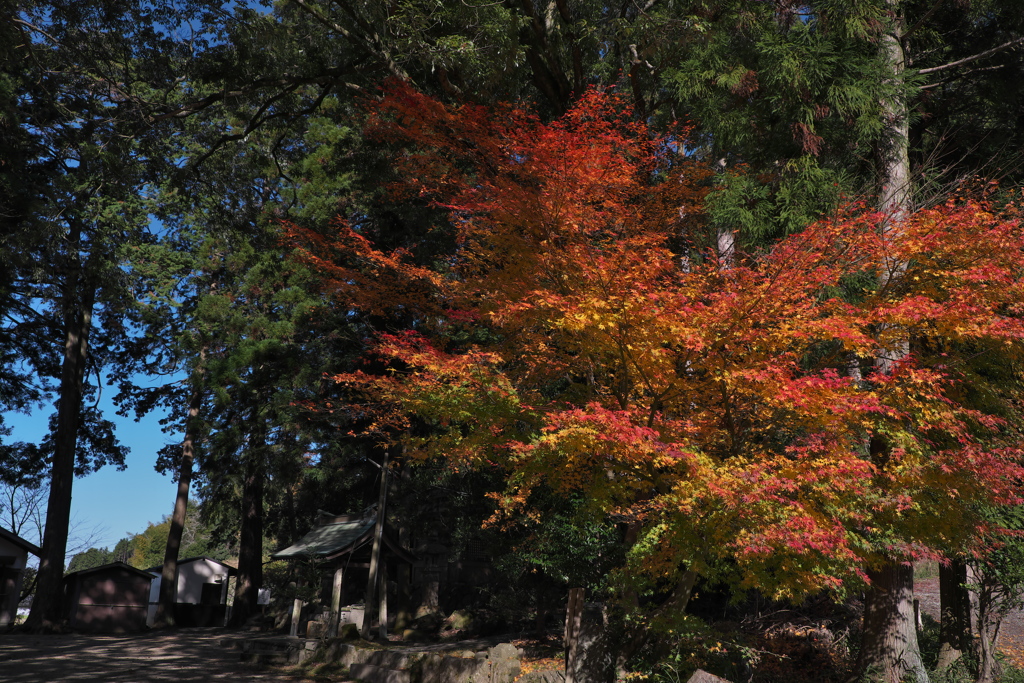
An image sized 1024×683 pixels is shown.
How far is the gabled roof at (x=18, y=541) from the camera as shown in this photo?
25.7m

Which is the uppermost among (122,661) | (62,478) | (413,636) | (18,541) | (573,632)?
→ (62,478)

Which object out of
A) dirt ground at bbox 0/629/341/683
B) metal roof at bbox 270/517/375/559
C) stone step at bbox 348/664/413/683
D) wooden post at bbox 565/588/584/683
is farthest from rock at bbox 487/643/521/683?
metal roof at bbox 270/517/375/559

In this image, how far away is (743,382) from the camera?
8938mm

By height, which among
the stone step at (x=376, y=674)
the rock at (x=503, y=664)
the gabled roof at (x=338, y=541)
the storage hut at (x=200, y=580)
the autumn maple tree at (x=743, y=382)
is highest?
the autumn maple tree at (x=743, y=382)

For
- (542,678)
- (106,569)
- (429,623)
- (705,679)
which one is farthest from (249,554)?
(705,679)

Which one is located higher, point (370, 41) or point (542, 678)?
point (370, 41)

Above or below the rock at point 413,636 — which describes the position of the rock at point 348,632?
above

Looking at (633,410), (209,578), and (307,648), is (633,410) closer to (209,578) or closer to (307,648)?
(307,648)

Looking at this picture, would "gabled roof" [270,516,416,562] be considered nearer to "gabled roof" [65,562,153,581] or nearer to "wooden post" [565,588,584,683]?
"gabled roof" [65,562,153,581]

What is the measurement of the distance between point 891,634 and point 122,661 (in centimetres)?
1583

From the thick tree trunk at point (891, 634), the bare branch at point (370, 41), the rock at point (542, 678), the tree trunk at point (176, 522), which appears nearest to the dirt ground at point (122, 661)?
the tree trunk at point (176, 522)

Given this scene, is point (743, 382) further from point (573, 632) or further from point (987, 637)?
point (987, 637)

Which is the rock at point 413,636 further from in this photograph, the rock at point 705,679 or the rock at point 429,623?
the rock at point 705,679

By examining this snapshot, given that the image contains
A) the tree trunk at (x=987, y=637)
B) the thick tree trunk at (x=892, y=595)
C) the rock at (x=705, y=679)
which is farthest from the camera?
the tree trunk at (x=987, y=637)
